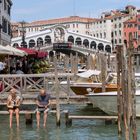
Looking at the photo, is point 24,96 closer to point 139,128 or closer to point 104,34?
point 139,128

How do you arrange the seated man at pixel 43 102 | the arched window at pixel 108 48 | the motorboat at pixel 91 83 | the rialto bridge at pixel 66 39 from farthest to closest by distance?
the arched window at pixel 108 48, the rialto bridge at pixel 66 39, the motorboat at pixel 91 83, the seated man at pixel 43 102

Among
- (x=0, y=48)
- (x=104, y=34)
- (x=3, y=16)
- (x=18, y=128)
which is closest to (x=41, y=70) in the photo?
(x=0, y=48)

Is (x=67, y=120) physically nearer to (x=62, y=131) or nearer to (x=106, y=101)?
(x=62, y=131)

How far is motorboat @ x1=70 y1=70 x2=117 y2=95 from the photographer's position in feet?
67.8

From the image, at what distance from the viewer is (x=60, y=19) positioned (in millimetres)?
153375

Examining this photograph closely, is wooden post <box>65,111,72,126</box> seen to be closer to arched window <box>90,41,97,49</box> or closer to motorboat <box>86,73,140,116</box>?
motorboat <box>86,73,140,116</box>

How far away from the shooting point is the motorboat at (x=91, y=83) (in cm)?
2066

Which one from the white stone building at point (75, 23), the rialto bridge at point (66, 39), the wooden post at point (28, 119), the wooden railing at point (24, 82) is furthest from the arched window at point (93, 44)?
the wooden post at point (28, 119)

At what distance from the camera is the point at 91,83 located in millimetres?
22141

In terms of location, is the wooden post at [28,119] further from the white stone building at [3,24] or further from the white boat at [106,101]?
the white stone building at [3,24]

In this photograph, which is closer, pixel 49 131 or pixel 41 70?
pixel 49 131

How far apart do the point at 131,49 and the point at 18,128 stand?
565cm

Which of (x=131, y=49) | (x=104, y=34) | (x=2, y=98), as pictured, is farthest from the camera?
(x=104, y=34)

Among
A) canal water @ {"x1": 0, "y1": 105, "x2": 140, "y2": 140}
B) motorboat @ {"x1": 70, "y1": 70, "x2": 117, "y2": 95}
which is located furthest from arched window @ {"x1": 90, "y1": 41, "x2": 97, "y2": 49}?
canal water @ {"x1": 0, "y1": 105, "x2": 140, "y2": 140}
